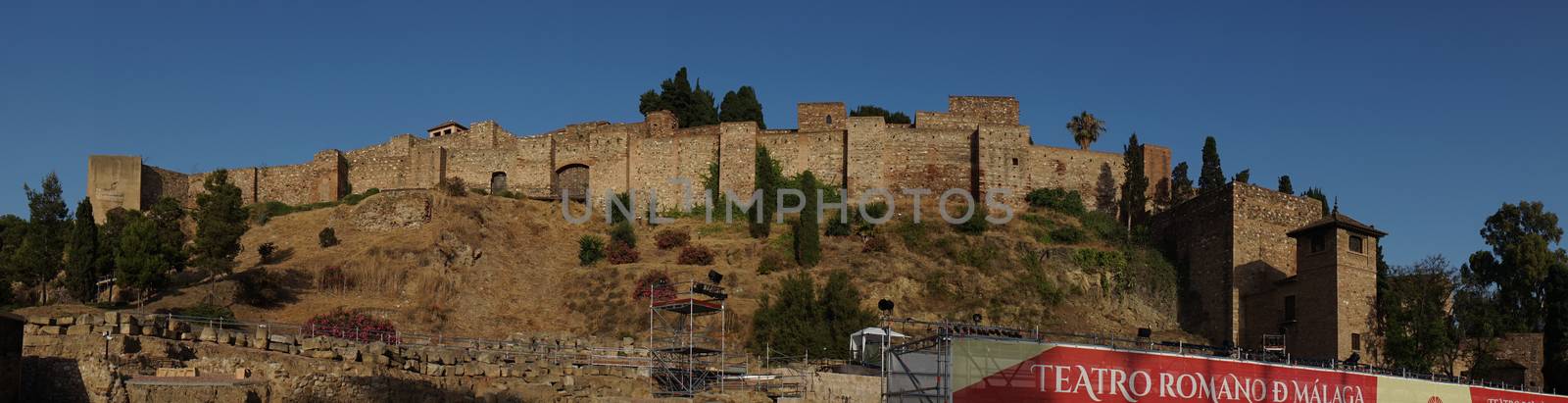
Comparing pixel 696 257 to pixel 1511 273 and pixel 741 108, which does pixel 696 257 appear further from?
pixel 1511 273

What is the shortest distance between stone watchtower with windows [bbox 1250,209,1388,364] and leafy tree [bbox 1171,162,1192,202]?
9846 millimetres

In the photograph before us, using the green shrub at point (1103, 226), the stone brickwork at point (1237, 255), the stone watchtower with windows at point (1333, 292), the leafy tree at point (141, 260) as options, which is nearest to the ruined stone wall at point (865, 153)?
the green shrub at point (1103, 226)

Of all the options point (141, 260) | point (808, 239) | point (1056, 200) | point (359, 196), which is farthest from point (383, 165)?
point (1056, 200)

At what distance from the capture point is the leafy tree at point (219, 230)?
40.0m

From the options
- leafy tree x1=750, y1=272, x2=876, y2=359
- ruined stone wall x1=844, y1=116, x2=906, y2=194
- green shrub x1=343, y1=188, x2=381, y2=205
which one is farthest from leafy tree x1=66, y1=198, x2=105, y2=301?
ruined stone wall x1=844, y1=116, x2=906, y2=194

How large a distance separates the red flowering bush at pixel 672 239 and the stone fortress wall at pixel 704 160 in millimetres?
3442

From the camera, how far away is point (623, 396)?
28.8 meters

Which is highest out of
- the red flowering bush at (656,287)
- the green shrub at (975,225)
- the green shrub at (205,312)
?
the green shrub at (975,225)

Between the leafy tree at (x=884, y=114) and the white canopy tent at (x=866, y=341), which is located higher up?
the leafy tree at (x=884, y=114)

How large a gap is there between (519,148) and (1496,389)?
3419 cm

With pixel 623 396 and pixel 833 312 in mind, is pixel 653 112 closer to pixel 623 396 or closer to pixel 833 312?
pixel 833 312

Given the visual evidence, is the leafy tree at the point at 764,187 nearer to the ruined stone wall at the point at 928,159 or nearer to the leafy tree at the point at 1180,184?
the ruined stone wall at the point at 928,159

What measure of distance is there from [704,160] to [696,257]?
750 centimetres

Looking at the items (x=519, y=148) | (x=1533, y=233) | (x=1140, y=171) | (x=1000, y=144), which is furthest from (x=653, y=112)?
(x=1533, y=233)
